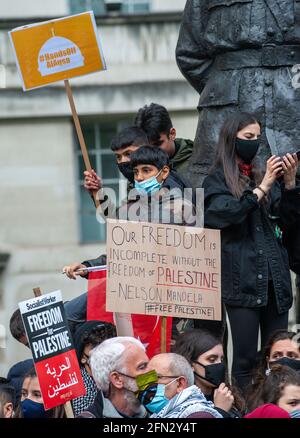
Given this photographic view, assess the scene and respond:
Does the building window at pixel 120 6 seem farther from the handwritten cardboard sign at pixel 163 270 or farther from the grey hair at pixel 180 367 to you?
the grey hair at pixel 180 367

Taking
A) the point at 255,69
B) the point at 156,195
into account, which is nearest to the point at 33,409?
the point at 156,195

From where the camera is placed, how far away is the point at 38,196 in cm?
2825

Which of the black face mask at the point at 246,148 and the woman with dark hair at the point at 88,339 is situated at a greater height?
the black face mask at the point at 246,148

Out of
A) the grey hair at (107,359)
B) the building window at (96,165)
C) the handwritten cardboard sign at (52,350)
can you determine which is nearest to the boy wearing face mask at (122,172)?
the handwritten cardboard sign at (52,350)

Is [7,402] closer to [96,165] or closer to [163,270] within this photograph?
[163,270]

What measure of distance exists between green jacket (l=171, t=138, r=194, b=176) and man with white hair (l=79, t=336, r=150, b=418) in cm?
244

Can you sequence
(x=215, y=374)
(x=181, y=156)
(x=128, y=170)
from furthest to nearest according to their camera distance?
(x=181, y=156)
(x=128, y=170)
(x=215, y=374)

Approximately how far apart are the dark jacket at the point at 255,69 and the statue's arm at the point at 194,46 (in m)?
0.16

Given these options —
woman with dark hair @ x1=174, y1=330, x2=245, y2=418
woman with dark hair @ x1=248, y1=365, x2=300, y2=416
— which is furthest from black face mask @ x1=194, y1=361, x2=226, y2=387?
woman with dark hair @ x1=248, y1=365, x2=300, y2=416

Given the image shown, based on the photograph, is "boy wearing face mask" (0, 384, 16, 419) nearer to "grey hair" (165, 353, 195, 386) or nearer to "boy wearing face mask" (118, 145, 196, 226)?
"grey hair" (165, 353, 195, 386)

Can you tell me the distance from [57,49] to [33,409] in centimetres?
240

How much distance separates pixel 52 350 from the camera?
12375 mm

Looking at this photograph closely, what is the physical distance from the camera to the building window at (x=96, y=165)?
27594 mm
